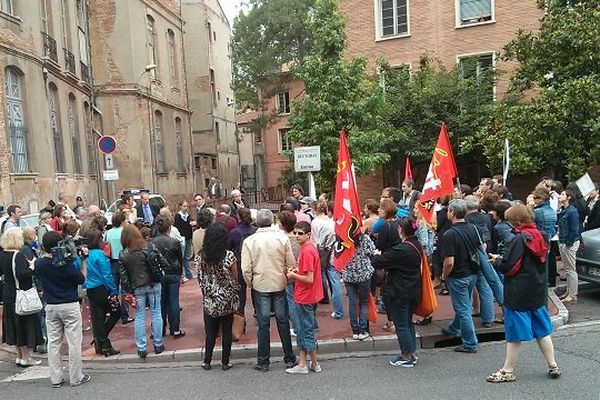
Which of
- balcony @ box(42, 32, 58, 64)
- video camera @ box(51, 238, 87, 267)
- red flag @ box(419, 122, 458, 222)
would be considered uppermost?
balcony @ box(42, 32, 58, 64)

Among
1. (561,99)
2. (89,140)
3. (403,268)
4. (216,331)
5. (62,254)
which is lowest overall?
(216,331)

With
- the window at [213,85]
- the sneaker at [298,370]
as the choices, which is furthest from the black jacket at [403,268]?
the window at [213,85]

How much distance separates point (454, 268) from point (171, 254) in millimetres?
3718

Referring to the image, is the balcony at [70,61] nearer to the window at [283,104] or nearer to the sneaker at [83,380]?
the sneaker at [83,380]

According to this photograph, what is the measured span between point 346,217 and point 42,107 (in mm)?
13435

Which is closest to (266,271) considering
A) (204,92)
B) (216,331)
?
(216,331)

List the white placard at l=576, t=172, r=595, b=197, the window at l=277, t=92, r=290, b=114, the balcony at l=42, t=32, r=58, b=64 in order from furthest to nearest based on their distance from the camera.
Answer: the window at l=277, t=92, r=290, b=114, the balcony at l=42, t=32, r=58, b=64, the white placard at l=576, t=172, r=595, b=197

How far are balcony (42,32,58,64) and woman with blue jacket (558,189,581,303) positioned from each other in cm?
1578

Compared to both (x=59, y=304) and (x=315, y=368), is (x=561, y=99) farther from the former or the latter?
(x=59, y=304)

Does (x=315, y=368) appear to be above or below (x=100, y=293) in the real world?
below

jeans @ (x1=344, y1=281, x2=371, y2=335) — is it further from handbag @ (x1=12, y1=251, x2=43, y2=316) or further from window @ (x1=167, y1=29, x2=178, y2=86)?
window @ (x1=167, y1=29, x2=178, y2=86)

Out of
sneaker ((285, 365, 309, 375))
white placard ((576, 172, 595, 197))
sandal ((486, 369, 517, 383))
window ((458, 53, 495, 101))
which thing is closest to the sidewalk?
sneaker ((285, 365, 309, 375))

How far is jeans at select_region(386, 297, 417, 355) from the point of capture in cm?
595

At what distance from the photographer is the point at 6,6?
592 inches
